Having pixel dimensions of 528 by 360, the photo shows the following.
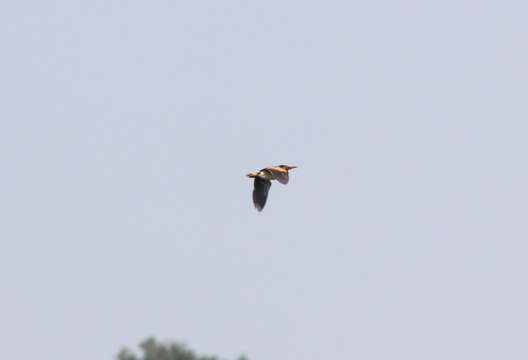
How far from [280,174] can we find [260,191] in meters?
1.41

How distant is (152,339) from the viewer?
150 m

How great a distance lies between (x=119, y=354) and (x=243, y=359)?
309 inches

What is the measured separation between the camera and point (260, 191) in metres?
58.8

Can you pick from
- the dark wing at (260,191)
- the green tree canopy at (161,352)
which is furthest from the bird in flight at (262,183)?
the green tree canopy at (161,352)

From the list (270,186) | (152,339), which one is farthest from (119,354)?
(270,186)

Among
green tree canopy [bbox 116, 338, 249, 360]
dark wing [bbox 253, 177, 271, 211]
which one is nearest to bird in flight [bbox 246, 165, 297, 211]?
dark wing [bbox 253, 177, 271, 211]

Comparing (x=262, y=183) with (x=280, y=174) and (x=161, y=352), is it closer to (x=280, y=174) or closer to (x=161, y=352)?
(x=280, y=174)

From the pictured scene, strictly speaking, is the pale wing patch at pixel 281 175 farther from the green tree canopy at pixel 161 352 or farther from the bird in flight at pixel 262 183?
the green tree canopy at pixel 161 352

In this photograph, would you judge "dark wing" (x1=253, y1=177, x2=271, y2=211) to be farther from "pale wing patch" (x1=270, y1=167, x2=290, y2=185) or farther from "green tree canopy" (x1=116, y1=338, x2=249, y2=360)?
"green tree canopy" (x1=116, y1=338, x2=249, y2=360)

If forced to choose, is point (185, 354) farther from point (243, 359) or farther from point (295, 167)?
point (295, 167)

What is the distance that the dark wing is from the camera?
192ft

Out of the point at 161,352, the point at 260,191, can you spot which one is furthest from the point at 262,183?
the point at 161,352

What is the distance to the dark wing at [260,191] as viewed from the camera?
5866cm

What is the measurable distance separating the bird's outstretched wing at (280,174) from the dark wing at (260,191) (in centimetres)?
91
